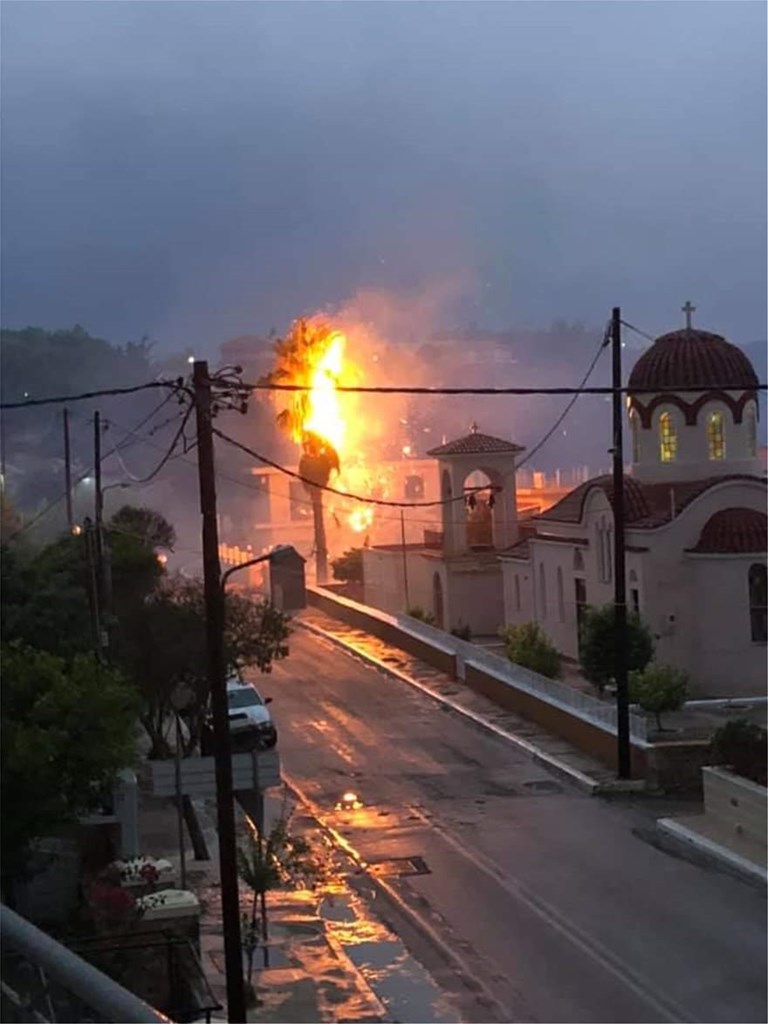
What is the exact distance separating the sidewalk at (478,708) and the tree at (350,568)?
934 cm

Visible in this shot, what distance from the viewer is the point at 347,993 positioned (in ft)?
43.0

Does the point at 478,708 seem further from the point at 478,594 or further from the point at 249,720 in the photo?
the point at 478,594

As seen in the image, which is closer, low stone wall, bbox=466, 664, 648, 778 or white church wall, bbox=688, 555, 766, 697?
low stone wall, bbox=466, 664, 648, 778

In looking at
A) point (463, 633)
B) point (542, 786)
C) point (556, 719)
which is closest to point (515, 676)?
point (556, 719)

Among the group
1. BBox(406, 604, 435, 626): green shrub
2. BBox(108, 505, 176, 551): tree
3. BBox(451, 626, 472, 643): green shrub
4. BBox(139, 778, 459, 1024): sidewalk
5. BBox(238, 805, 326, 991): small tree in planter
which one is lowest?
BBox(139, 778, 459, 1024): sidewalk

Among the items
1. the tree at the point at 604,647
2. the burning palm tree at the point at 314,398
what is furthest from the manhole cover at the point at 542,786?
the burning palm tree at the point at 314,398

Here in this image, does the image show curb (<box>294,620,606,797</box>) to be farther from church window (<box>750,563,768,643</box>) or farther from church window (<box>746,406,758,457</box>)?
church window (<box>746,406,758,457</box>)

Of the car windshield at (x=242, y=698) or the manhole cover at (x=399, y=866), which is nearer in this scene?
the manhole cover at (x=399, y=866)

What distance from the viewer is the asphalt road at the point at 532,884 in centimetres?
1353

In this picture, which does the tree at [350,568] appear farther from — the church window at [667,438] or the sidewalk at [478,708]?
the church window at [667,438]

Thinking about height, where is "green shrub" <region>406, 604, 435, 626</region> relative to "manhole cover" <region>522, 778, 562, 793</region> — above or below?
above

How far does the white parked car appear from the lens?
81.1 feet

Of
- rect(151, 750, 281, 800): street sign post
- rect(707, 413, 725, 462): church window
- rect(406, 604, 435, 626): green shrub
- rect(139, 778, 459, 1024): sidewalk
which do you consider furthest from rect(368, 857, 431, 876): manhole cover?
rect(406, 604, 435, 626): green shrub

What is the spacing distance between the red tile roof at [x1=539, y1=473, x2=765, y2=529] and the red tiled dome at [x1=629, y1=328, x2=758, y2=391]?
8.08ft
